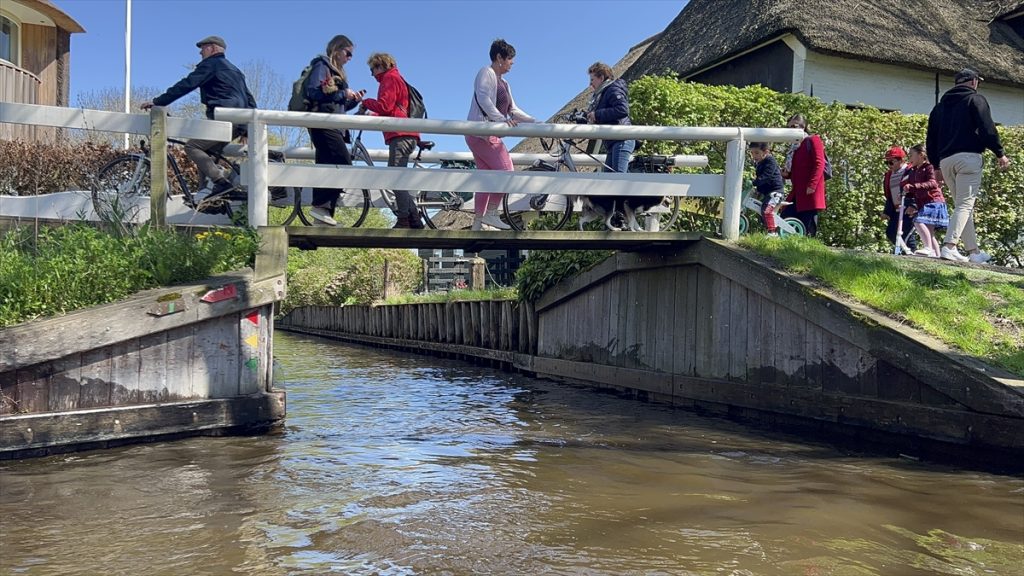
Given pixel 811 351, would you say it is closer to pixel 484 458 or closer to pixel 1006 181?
pixel 484 458

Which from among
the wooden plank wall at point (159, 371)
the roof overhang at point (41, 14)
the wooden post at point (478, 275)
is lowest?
the wooden plank wall at point (159, 371)

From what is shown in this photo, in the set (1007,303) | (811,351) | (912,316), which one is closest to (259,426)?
(811,351)

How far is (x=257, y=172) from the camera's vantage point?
764cm

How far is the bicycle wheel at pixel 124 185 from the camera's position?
25.8 ft

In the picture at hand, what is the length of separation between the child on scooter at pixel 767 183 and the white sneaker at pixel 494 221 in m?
2.88

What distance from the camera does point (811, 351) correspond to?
7.43 meters

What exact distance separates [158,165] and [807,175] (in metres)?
6.74

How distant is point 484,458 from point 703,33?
50.4 feet

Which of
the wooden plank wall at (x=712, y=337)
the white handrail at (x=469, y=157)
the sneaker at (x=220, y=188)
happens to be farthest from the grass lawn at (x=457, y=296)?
the sneaker at (x=220, y=188)

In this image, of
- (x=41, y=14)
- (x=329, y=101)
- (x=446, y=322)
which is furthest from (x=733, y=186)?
(x=41, y=14)

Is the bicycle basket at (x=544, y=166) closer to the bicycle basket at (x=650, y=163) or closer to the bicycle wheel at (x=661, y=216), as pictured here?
the bicycle basket at (x=650, y=163)

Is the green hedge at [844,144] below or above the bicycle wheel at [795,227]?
above

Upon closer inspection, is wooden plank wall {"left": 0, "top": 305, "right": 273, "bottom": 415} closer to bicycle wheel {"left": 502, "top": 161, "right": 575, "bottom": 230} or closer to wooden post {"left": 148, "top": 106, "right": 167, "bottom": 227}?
wooden post {"left": 148, "top": 106, "right": 167, "bottom": 227}

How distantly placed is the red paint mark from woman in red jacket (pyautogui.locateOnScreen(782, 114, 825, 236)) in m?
6.25
